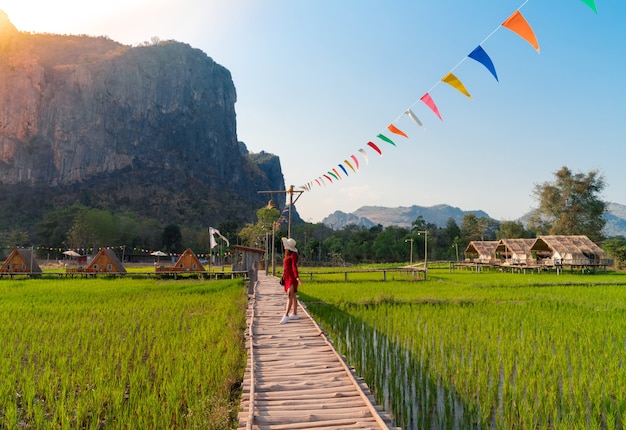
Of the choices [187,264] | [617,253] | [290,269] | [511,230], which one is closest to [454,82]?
[290,269]

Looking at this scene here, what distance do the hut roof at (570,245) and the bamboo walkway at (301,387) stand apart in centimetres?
3141

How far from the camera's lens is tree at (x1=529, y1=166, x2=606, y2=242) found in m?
45.5

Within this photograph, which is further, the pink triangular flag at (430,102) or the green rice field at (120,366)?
the pink triangular flag at (430,102)

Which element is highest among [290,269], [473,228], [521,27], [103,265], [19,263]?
[521,27]

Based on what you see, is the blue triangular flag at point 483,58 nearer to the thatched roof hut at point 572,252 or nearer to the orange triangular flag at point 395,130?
the orange triangular flag at point 395,130

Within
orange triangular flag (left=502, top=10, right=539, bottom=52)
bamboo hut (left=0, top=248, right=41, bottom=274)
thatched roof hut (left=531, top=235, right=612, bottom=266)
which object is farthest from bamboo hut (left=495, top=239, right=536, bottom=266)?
bamboo hut (left=0, top=248, right=41, bottom=274)

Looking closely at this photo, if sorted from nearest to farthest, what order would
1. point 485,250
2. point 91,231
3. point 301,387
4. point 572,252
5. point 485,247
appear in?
point 301,387 → point 572,252 → point 485,250 → point 485,247 → point 91,231

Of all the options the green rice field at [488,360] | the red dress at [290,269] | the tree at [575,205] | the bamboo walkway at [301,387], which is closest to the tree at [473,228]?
the tree at [575,205]

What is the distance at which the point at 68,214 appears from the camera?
187 ft

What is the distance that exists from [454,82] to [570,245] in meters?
31.1

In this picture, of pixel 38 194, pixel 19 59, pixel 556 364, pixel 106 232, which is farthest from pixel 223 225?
pixel 19 59

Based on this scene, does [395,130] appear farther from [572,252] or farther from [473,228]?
[473,228]

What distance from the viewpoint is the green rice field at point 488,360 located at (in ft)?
15.5

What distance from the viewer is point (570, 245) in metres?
32.2
